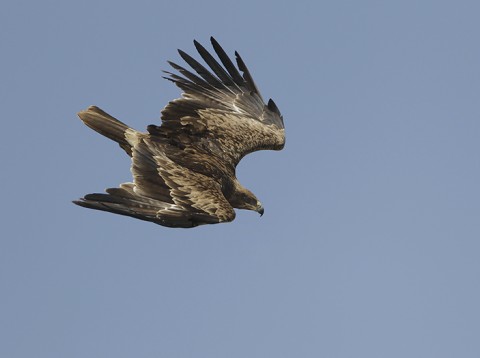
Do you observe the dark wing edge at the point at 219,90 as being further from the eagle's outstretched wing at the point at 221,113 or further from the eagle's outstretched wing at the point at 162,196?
the eagle's outstretched wing at the point at 162,196

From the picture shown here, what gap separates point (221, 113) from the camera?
69.4 ft

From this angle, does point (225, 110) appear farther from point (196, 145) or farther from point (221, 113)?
point (196, 145)

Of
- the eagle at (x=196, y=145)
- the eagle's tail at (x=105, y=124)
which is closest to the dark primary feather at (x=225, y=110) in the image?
the eagle at (x=196, y=145)

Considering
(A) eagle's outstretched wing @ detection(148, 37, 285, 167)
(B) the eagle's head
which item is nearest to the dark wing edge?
(A) eagle's outstretched wing @ detection(148, 37, 285, 167)

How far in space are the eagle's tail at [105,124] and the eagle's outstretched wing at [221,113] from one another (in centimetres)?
56

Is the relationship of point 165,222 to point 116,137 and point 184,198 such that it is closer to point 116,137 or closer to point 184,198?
point 184,198

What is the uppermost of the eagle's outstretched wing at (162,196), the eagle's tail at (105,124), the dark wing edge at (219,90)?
the dark wing edge at (219,90)

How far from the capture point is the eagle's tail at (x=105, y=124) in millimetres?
19673

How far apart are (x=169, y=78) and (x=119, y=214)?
497 centimetres

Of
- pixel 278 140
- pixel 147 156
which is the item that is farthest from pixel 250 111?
pixel 147 156

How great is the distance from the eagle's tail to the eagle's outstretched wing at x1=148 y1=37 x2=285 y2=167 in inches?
21.9

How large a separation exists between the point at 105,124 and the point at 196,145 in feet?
5.36

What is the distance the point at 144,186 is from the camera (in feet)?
58.4

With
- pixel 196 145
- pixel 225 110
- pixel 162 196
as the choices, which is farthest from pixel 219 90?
pixel 162 196
